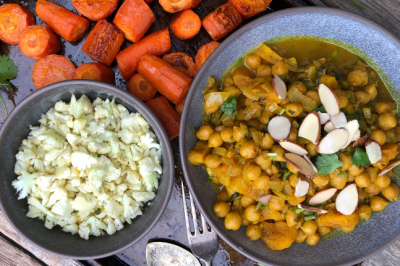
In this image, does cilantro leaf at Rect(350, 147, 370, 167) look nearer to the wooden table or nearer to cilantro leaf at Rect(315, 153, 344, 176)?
cilantro leaf at Rect(315, 153, 344, 176)

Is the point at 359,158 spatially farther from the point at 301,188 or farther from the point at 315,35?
the point at 315,35

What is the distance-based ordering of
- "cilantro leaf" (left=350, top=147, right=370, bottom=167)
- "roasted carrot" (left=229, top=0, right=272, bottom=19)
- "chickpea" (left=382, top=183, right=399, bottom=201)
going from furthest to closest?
"roasted carrot" (left=229, top=0, right=272, bottom=19) → "chickpea" (left=382, top=183, right=399, bottom=201) → "cilantro leaf" (left=350, top=147, right=370, bottom=167)

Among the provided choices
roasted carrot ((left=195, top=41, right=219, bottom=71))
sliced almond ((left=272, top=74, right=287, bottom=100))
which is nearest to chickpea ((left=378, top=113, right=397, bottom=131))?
sliced almond ((left=272, top=74, right=287, bottom=100))

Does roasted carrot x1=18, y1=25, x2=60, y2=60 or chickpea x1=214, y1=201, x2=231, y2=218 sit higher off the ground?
roasted carrot x1=18, y1=25, x2=60, y2=60

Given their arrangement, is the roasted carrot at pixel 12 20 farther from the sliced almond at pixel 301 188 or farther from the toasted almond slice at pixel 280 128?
the sliced almond at pixel 301 188

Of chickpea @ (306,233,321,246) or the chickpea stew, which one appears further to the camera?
chickpea @ (306,233,321,246)

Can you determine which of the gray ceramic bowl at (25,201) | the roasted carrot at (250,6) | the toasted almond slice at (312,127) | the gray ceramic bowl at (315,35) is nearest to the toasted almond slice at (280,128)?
the toasted almond slice at (312,127)
